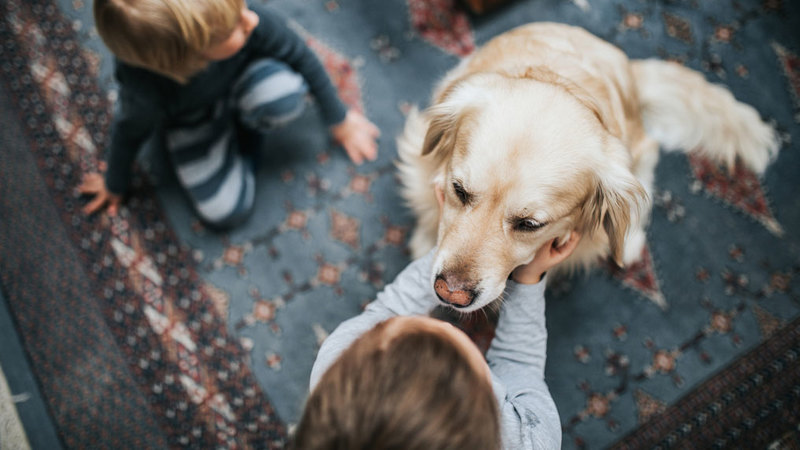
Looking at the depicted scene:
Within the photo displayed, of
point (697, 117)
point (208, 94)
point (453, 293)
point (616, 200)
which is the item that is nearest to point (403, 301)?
point (453, 293)

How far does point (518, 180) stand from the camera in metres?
0.97

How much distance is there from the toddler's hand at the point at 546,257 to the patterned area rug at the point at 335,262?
35 cm

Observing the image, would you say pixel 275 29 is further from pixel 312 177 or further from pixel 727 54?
pixel 727 54

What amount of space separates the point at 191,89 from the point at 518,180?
3.11 ft

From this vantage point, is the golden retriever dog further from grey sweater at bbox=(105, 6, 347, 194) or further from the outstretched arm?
grey sweater at bbox=(105, 6, 347, 194)

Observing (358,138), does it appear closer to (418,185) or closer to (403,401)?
(418,185)

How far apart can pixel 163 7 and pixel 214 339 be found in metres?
0.97

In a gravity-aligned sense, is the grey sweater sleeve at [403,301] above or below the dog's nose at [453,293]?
below

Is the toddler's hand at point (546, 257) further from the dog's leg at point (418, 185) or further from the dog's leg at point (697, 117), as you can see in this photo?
the dog's leg at point (697, 117)

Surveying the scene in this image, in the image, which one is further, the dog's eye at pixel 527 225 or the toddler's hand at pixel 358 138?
the toddler's hand at pixel 358 138

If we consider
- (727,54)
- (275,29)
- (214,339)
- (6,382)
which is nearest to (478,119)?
(275,29)

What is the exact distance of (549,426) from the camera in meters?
1.11

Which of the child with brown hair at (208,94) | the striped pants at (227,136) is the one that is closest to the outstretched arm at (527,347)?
the child with brown hair at (208,94)

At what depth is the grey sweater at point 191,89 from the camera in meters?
1.31
